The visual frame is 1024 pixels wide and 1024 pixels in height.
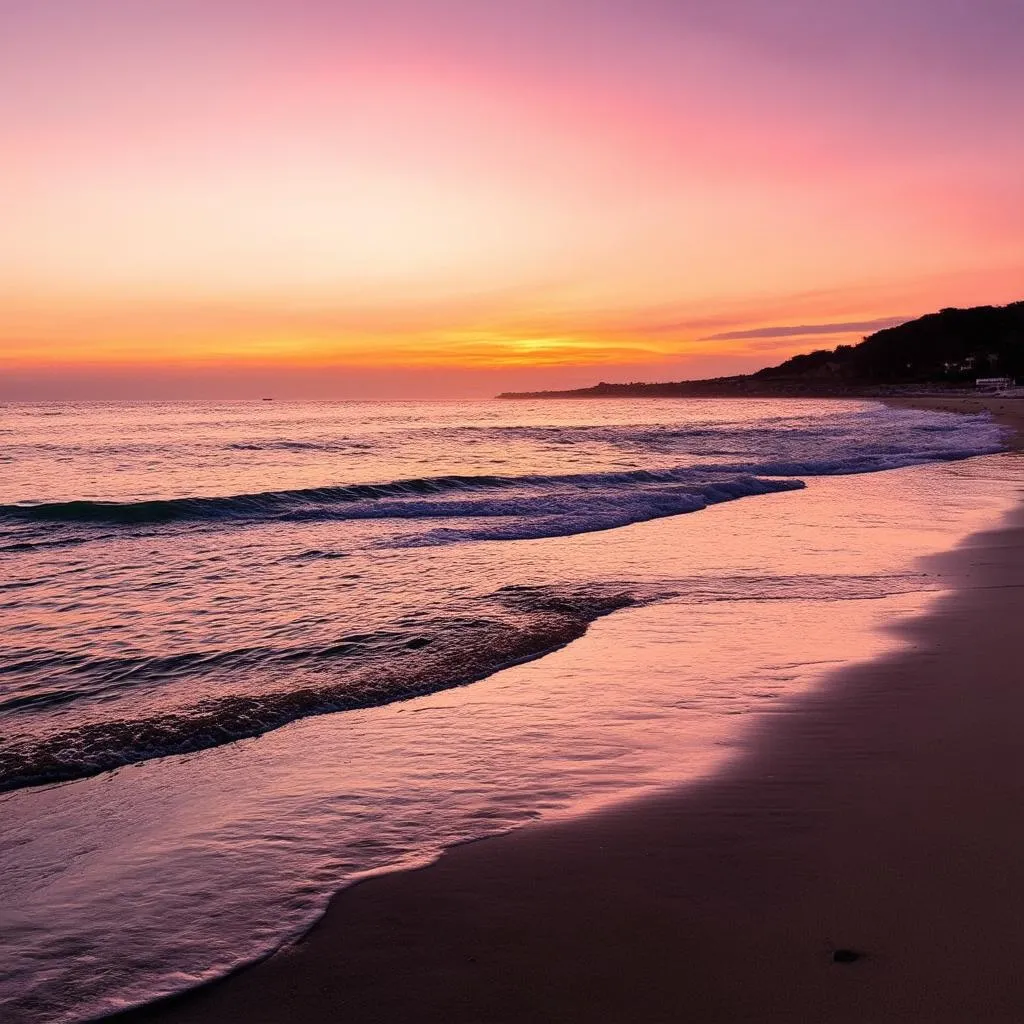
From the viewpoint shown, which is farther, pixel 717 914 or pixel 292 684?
pixel 292 684

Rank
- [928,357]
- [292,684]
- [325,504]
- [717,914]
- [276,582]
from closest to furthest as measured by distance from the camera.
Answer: [717,914], [292,684], [276,582], [325,504], [928,357]

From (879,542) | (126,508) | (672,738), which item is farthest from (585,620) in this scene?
(126,508)

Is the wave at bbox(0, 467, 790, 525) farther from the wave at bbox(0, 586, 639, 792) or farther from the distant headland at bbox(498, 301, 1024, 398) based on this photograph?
the distant headland at bbox(498, 301, 1024, 398)

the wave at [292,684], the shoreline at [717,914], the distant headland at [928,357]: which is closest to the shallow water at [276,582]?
the wave at [292,684]

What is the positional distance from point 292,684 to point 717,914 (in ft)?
14.6

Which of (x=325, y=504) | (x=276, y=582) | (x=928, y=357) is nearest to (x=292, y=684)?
(x=276, y=582)

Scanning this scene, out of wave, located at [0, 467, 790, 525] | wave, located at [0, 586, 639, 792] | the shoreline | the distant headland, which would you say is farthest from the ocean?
the distant headland

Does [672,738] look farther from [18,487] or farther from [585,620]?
[18,487]

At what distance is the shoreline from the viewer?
3.11 meters

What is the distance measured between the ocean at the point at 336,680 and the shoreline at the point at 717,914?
0.32 m

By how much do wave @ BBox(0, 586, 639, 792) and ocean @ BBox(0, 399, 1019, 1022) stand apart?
0.03 meters

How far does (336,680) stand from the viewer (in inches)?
287

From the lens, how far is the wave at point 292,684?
19.1 ft

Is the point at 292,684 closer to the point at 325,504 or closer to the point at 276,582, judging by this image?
the point at 276,582
